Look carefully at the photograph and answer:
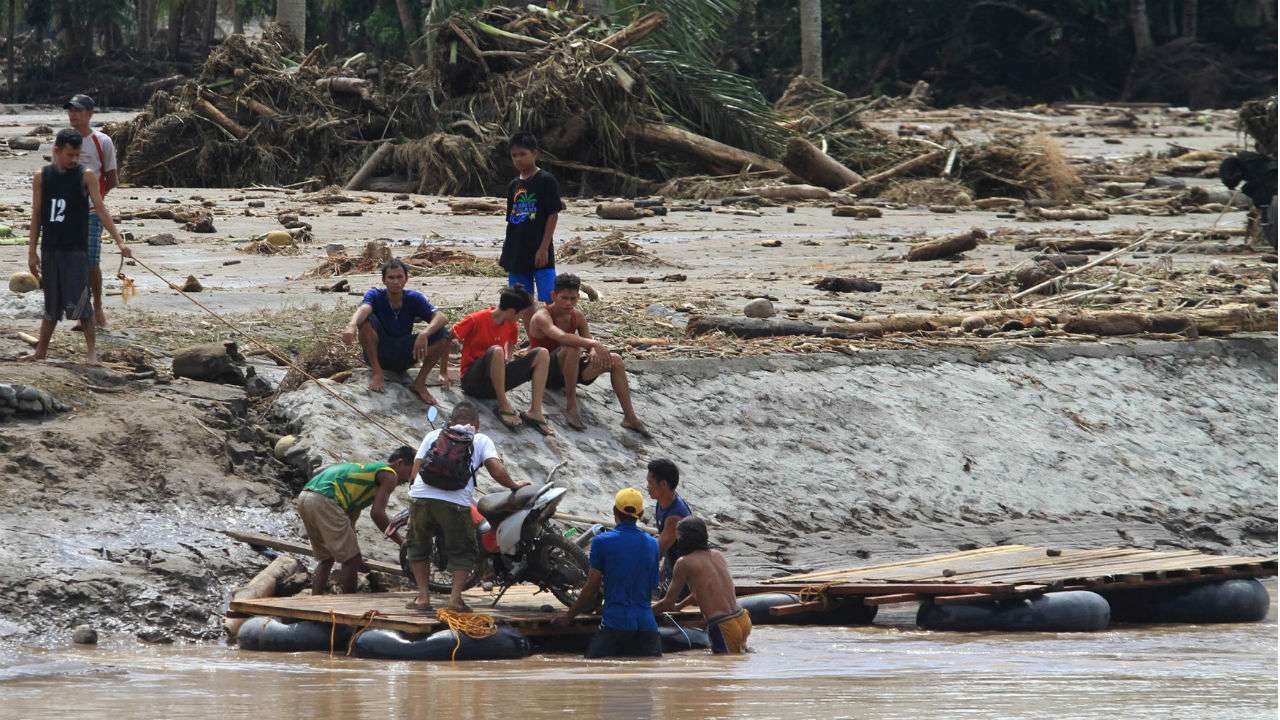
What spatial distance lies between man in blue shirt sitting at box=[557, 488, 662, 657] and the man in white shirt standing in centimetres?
450

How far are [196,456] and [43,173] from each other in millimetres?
2102

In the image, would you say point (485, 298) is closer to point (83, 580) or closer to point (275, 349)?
point (275, 349)

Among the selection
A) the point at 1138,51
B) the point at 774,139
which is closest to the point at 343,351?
the point at 774,139

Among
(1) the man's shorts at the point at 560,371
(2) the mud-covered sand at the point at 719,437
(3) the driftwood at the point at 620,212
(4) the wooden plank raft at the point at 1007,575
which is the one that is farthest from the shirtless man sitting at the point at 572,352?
(3) the driftwood at the point at 620,212

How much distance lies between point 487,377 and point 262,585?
2655 mm

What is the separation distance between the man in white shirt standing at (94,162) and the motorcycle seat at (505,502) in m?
3.72

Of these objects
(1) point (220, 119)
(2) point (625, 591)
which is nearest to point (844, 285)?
(2) point (625, 591)

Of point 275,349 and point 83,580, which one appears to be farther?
point 275,349

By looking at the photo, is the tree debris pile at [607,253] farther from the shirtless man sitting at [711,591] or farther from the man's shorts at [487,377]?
the shirtless man sitting at [711,591]

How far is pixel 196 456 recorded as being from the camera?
36.4ft

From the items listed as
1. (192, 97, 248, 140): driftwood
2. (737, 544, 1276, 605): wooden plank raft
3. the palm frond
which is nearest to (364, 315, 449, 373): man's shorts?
(737, 544, 1276, 605): wooden plank raft

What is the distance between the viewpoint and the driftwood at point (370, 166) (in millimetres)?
23000

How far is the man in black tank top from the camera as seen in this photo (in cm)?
1135

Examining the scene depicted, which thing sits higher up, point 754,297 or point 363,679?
point 754,297
